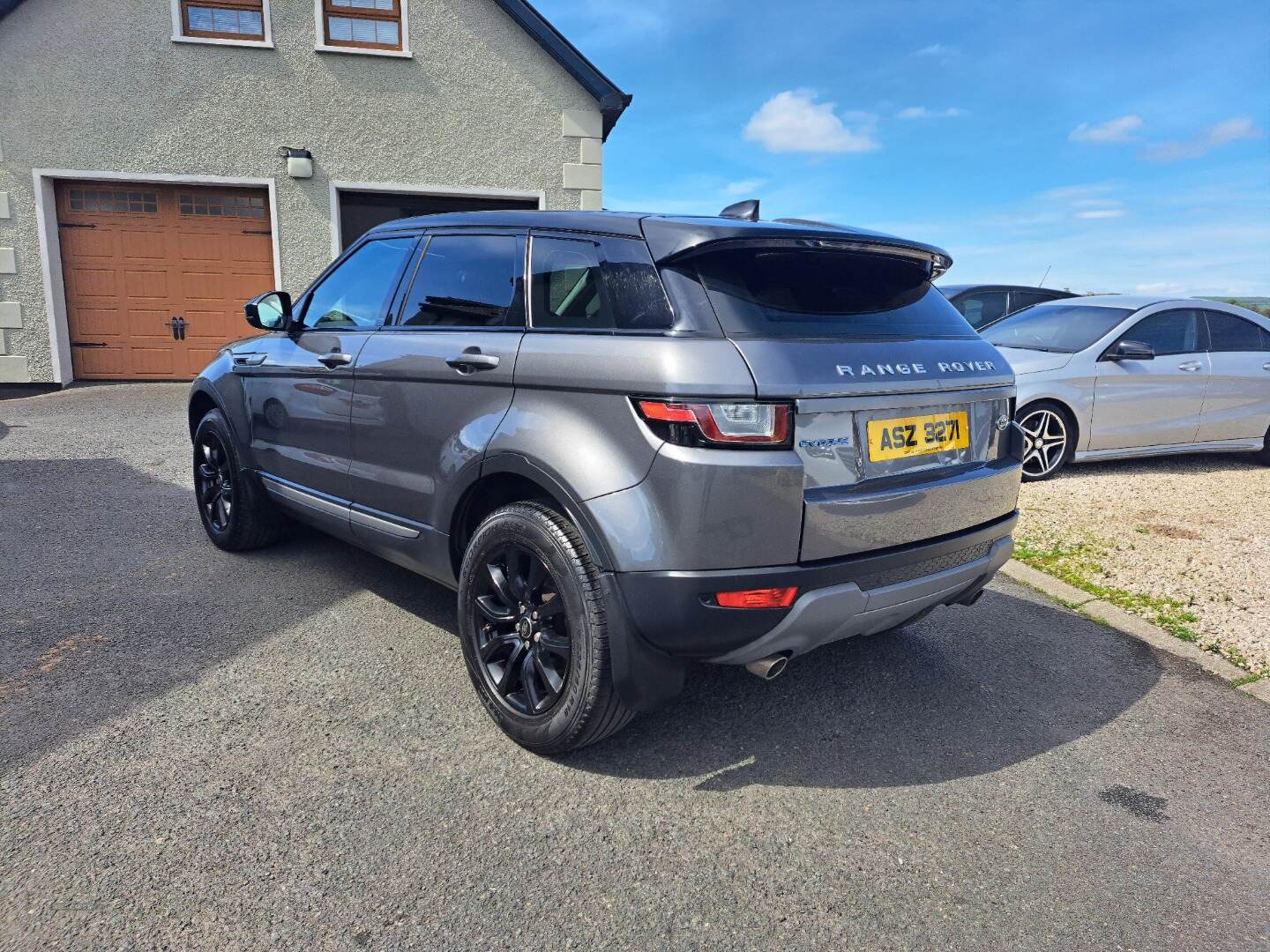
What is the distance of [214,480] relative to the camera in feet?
15.6

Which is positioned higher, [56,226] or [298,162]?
[298,162]

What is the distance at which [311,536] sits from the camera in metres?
4.93

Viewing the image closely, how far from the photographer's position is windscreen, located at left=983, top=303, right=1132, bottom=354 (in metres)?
7.09

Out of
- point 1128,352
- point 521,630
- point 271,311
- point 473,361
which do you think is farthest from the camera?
point 1128,352

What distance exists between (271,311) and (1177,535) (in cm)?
551

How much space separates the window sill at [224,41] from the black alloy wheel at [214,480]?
8267 mm

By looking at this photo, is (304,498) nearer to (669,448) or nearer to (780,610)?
(669,448)

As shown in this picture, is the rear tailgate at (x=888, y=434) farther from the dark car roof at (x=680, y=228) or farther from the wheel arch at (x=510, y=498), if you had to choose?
the wheel arch at (x=510, y=498)

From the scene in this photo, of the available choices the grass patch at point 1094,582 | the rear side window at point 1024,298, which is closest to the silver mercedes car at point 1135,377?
the grass patch at point 1094,582

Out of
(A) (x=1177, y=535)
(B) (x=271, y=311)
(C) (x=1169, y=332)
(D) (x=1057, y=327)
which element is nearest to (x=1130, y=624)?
(A) (x=1177, y=535)

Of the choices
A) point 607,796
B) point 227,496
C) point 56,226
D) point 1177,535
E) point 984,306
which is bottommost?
point 607,796

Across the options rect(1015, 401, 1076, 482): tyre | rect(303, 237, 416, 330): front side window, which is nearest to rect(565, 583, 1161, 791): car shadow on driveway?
rect(303, 237, 416, 330): front side window

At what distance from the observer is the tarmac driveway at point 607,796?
1.97m

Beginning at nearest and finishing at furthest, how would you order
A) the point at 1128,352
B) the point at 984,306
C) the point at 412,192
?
the point at 1128,352 → the point at 412,192 → the point at 984,306
